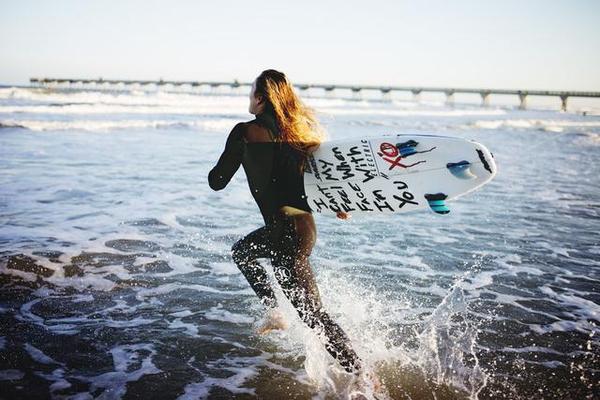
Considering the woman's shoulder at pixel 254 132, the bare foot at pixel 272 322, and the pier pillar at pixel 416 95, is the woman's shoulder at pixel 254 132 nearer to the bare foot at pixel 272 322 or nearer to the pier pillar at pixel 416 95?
the bare foot at pixel 272 322

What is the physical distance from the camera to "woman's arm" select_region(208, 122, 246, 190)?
252 cm

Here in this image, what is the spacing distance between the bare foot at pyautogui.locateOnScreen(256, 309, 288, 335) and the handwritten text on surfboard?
33.9 inches

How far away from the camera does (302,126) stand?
267 centimetres

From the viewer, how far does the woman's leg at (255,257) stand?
9.36 ft

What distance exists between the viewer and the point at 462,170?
3084 millimetres

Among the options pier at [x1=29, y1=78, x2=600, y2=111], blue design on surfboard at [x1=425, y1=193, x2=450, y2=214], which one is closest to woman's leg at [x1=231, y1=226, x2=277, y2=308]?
blue design on surfboard at [x1=425, y1=193, x2=450, y2=214]

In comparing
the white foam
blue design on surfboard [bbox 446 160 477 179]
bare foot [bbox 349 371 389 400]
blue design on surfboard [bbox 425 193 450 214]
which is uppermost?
blue design on surfboard [bbox 446 160 477 179]

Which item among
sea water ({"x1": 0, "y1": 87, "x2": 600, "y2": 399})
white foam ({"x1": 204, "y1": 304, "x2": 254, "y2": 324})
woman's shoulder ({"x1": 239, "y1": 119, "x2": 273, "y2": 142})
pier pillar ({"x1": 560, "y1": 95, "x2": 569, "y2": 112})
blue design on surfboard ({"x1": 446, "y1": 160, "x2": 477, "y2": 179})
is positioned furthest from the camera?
pier pillar ({"x1": 560, "y1": 95, "x2": 569, "y2": 112})

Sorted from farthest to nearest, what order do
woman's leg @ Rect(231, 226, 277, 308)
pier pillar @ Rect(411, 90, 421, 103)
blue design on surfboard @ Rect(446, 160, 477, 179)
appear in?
1. pier pillar @ Rect(411, 90, 421, 103)
2. blue design on surfboard @ Rect(446, 160, 477, 179)
3. woman's leg @ Rect(231, 226, 277, 308)

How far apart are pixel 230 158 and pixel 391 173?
1.26 metres

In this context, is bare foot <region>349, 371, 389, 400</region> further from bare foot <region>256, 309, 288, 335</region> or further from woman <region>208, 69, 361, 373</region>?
bare foot <region>256, 309, 288, 335</region>

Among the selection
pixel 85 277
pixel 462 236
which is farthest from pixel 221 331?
pixel 462 236

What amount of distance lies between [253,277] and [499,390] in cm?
176

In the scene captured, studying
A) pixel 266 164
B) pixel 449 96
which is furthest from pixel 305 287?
pixel 449 96
